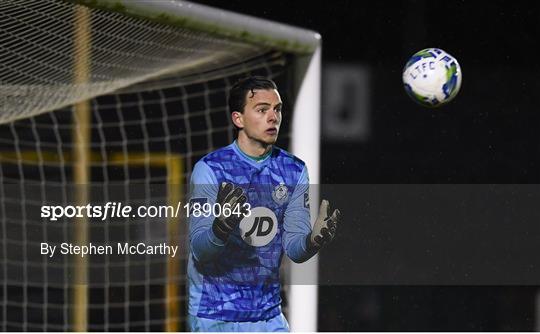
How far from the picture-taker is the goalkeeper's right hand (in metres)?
3.71

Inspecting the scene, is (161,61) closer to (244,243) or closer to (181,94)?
(244,243)

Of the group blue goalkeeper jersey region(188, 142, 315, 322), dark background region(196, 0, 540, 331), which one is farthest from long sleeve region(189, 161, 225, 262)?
dark background region(196, 0, 540, 331)

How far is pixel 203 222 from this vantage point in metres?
3.85

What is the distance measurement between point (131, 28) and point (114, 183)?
1.99m

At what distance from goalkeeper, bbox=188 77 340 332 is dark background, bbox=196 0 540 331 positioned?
7.27 ft

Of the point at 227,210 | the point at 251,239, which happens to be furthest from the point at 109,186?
the point at 227,210

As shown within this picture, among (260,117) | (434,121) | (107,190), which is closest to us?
(260,117)

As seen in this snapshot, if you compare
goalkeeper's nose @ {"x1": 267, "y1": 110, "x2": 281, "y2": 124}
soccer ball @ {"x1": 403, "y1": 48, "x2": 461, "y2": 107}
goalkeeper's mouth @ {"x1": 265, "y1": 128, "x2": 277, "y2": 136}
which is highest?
soccer ball @ {"x1": 403, "y1": 48, "x2": 461, "y2": 107}

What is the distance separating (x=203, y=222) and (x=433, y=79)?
4.13 ft

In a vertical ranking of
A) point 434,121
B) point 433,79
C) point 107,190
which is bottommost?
point 107,190

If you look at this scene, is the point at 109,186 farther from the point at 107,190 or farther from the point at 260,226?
the point at 260,226

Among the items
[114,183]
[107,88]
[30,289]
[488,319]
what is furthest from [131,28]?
[488,319]

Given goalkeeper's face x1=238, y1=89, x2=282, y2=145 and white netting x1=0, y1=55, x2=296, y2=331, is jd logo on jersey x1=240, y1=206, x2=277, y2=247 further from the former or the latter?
white netting x1=0, y1=55, x2=296, y2=331

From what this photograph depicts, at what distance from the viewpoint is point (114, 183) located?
5910 millimetres
